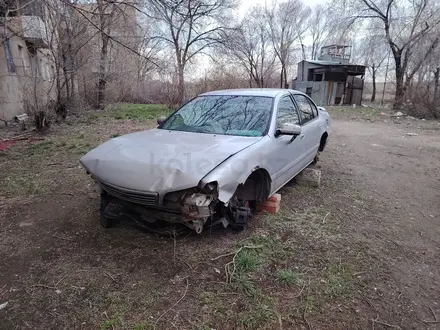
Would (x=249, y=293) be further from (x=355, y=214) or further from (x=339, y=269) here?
(x=355, y=214)

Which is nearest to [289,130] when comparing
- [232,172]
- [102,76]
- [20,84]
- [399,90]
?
[232,172]

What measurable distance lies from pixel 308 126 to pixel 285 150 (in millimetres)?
1025

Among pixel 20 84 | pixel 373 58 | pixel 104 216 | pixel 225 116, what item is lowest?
pixel 104 216

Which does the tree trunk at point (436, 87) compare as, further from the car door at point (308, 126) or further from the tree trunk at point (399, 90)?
the car door at point (308, 126)

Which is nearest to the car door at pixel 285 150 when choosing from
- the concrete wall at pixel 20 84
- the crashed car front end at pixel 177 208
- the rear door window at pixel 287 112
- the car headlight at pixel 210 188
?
the rear door window at pixel 287 112

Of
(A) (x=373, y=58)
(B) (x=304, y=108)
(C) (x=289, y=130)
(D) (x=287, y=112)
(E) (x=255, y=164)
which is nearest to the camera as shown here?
(E) (x=255, y=164)

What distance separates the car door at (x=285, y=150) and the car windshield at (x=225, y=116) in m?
0.20

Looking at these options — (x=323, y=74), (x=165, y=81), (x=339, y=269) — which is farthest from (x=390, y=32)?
(x=339, y=269)

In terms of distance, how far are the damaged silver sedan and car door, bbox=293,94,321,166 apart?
0.10 meters

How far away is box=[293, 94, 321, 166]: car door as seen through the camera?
4.23 meters

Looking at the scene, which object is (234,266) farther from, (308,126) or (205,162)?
(308,126)

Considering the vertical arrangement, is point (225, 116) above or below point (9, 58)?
below

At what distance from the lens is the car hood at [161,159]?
242 centimetres

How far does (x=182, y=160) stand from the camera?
8.40 ft
